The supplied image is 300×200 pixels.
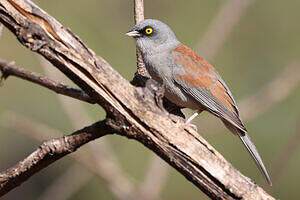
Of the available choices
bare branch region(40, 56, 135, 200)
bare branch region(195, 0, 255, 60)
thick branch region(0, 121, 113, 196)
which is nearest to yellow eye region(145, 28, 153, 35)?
bare branch region(195, 0, 255, 60)

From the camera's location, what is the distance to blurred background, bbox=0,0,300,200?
5.11m

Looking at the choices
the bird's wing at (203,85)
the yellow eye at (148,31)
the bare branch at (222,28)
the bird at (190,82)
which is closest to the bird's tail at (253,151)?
the bird at (190,82)

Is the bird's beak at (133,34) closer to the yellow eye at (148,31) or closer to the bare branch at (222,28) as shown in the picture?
the yellow eye at (148,31)

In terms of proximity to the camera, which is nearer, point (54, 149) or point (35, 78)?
point (35, 78)

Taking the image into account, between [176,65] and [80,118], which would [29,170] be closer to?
[80,118]

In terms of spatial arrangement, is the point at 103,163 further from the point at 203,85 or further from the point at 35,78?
the point at 35,78

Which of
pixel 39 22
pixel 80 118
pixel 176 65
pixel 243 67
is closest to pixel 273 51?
pixel 243 67

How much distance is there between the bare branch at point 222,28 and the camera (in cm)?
518

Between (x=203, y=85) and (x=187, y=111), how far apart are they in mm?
2056

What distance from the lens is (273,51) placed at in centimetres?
744

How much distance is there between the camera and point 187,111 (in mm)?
6539

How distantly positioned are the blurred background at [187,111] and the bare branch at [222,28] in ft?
0.04

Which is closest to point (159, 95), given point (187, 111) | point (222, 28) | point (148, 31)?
point (148, 31)

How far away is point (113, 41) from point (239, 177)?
170 inches
